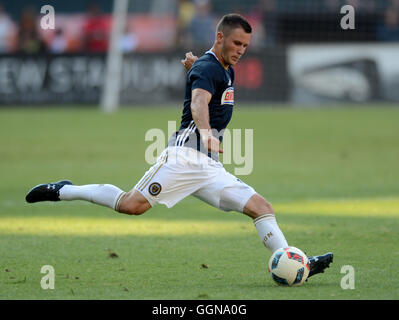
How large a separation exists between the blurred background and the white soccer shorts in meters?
19.6

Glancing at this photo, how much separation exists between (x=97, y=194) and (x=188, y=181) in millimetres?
967

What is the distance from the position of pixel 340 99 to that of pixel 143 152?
33.0 feet

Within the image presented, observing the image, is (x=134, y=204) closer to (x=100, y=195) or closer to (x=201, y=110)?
(x=100, y=195)

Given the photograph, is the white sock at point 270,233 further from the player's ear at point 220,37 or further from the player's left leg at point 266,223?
the player's ear at point 220,37

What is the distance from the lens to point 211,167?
25.6 feet

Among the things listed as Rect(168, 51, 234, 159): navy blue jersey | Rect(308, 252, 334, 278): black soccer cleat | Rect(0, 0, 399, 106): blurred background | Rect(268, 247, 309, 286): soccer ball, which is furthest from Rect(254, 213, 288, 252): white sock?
Rect(0, 0, 399, 106): blurred background

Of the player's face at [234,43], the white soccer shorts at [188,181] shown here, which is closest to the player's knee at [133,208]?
the white soccer shorts at [188,181]

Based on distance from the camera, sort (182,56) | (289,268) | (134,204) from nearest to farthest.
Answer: (289,268), (134,204), (182,56)

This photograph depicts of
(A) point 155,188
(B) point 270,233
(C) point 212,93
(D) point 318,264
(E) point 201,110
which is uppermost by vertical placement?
(C) point 212,93

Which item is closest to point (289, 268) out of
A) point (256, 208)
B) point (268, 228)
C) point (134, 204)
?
point (268, 228)

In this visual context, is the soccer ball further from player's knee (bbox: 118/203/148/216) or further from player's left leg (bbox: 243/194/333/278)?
player's knee (bbox: 118/203/148/216)

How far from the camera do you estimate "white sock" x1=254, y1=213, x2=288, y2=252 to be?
24.8 feet

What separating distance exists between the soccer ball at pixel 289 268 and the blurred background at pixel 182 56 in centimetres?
2030
